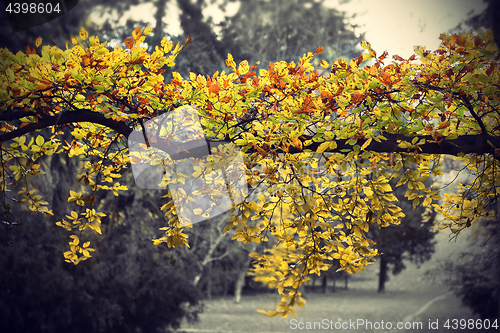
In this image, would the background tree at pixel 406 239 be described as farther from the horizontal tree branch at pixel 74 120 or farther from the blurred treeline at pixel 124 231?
the horizontal tree branch at pixel 74 120

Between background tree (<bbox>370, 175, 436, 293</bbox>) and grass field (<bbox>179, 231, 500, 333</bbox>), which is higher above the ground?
background tree (<bbox>370, 175, 436, 293</bbox>)

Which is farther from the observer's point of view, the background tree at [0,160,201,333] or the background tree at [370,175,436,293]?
the background tree at [370,175,436,293]

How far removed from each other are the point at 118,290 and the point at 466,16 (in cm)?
819

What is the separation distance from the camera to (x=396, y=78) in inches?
88.9

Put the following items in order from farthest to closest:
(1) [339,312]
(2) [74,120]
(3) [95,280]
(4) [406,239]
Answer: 1. (1) [339,312]
2. (4) [406,239]
3. (3) [95,280]
4. (2) [74,120]

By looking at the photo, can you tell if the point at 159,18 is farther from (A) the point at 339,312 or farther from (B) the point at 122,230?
(A) the point at 339,312

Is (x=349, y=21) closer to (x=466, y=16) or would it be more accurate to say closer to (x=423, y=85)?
(x=466, y=16)

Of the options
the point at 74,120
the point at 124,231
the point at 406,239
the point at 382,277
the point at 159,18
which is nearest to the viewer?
the point at 74,120

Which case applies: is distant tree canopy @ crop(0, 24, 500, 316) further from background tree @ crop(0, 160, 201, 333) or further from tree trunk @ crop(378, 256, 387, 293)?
tree trunk @ crop(378, 256, 387, 293)

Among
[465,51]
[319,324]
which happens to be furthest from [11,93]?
[319,324]

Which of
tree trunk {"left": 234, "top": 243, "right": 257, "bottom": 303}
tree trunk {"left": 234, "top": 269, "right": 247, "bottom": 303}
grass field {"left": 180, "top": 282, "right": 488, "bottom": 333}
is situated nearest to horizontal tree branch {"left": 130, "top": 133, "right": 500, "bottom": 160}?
grass field {"left": 180, "top": 282, "right": 488, "bottom": 333}

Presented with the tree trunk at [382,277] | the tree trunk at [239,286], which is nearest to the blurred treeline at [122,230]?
the tree trunk at [239,286]

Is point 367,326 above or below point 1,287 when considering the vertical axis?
below

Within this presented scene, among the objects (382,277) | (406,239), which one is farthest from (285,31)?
(382,277)
